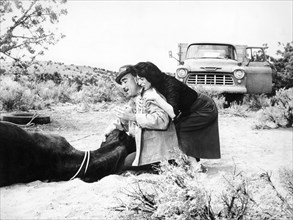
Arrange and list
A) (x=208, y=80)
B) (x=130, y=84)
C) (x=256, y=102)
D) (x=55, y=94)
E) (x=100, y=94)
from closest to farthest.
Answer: (x=130, y=84) < (x=208, y=80) < (x=256, y=102) < (x=55, y=94) < (x=100, y=94)

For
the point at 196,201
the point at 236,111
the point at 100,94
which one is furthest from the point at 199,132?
the point at 100,94

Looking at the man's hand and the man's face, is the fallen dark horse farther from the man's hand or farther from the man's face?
the man's face

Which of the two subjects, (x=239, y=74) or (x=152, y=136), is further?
(x=239, y=74)

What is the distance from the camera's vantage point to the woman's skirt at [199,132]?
3467 millimetres

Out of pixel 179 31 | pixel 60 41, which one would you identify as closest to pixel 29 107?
pixel 60 41

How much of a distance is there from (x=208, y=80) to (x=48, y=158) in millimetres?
5565

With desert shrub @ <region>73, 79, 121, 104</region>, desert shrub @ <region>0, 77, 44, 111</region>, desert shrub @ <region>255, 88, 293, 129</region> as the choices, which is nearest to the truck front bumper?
desert shrub @ <region>255, 88, 293, 129</region>

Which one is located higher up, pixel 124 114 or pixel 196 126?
pixel 124 114

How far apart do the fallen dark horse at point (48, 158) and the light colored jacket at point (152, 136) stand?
17 cm

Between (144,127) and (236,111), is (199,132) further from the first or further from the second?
(236,111)

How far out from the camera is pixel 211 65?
7641mm

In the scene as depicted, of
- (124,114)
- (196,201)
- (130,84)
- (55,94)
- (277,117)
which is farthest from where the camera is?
(55,94)

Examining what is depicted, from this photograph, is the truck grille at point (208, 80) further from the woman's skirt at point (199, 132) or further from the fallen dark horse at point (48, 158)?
the fallen dark horse at point (48, 158)

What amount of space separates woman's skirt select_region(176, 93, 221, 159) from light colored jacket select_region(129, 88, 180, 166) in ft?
0.83
